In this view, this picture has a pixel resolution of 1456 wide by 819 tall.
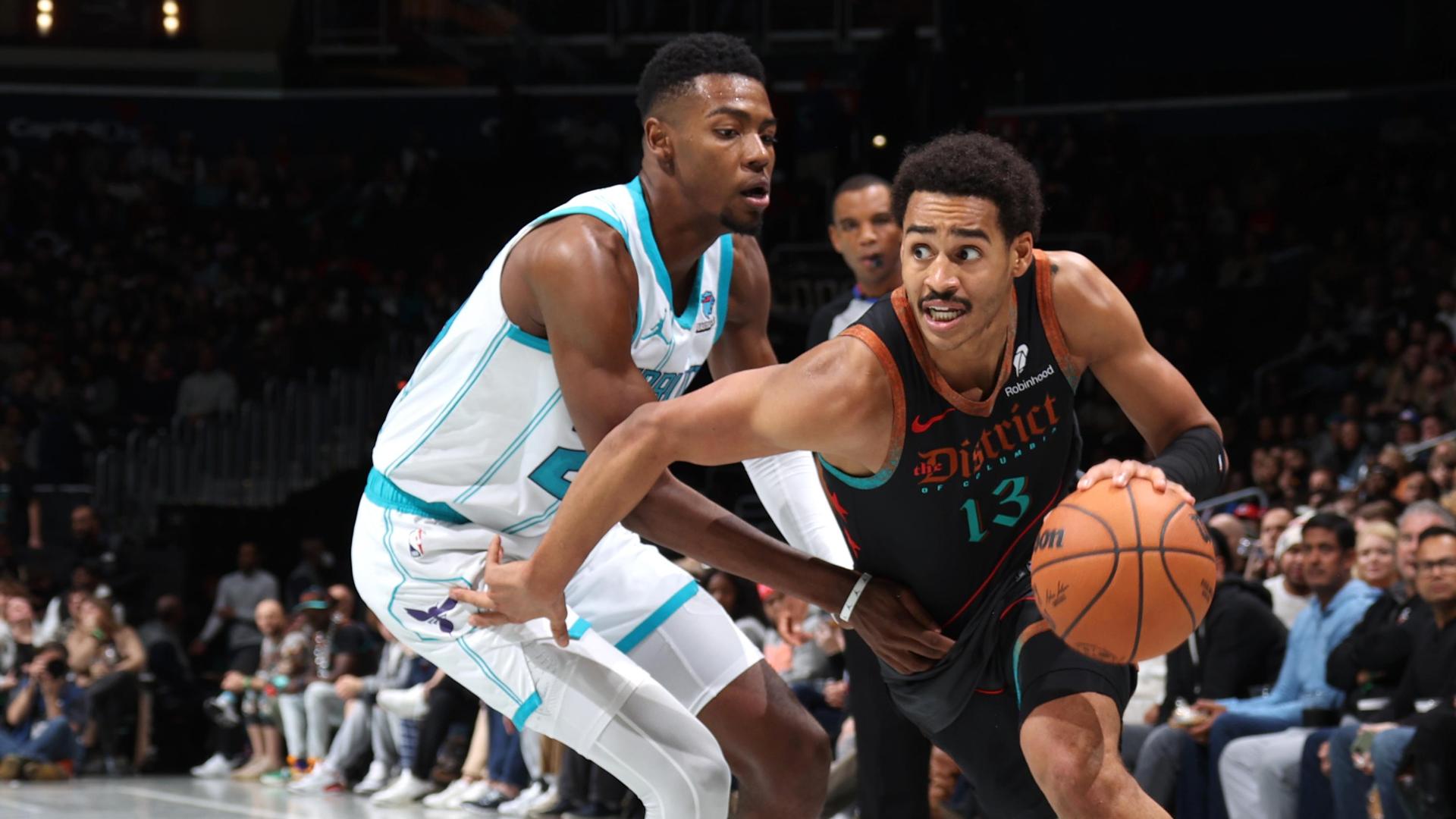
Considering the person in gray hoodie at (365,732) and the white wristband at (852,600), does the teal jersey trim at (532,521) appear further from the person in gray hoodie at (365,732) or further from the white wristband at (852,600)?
the person in gray hoodie at (365,732)

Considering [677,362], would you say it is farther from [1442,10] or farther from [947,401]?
[1442,10]

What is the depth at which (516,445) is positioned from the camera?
3801 millimetres

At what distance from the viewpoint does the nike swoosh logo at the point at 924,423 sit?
3.40 metres

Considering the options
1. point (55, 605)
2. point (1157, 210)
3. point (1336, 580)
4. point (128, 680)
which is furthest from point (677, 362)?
point (1157, 210)

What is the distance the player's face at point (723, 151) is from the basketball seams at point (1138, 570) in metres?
1.17

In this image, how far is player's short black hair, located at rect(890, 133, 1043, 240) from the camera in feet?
11.1

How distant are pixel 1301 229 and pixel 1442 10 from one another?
3.74 m

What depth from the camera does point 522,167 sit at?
19.9 meters

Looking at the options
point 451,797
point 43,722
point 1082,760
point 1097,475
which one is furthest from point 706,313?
point 43,722

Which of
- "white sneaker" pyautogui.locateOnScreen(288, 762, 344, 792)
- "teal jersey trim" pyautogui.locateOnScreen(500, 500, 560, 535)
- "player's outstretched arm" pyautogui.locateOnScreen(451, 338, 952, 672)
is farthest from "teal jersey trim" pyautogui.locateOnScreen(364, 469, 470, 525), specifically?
"white sneaker" pyautogui.locateOnScreen(288, 762, 344, 792)

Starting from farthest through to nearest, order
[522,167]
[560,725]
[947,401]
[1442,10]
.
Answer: [522,167] < [1442,10] < [560,725] < [947,401]

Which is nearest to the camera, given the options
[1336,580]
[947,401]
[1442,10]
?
[947,401]

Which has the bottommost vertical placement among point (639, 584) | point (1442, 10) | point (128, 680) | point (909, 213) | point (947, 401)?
point (128, 680)

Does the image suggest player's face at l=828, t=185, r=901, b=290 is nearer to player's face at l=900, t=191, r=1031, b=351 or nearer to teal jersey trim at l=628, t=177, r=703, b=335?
teal jersey trim at l=628, t=177, r=703, b=335
